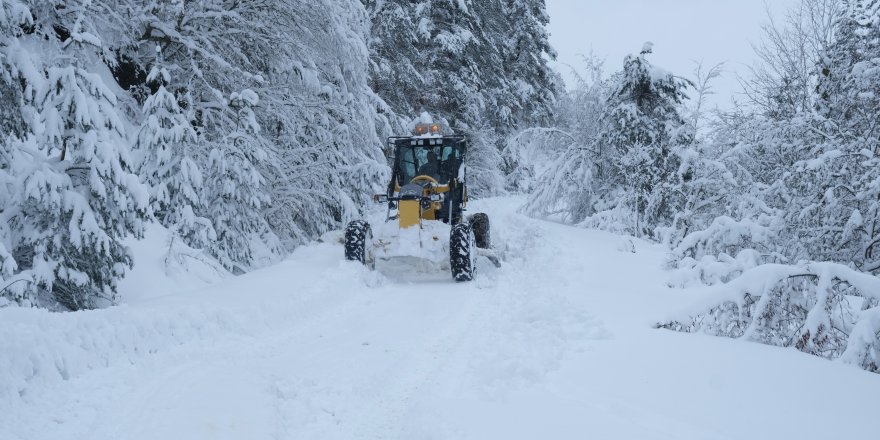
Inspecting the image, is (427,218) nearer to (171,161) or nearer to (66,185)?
(171,161)

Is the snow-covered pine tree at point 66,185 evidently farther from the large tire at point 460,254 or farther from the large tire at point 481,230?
the large tire at point 481,230

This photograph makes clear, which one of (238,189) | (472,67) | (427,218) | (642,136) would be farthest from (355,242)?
(472,67)

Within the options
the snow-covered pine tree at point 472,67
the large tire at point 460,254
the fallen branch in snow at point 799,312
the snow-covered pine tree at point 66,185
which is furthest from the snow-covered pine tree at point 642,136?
the snow-covered pine tree at point 66,185

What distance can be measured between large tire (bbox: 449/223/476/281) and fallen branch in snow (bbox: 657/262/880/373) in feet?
12.6

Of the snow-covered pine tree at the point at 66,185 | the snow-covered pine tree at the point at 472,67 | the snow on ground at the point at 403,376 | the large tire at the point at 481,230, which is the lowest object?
the snow on ground at the point at 403,376

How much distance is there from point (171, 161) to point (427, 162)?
14.8ft

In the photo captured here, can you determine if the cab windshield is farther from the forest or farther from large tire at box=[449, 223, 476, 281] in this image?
large tire at box=[449, 223, 476, 281]

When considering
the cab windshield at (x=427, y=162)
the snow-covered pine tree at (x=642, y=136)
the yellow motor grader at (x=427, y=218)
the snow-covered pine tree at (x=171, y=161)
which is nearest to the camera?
the snow-covered pine tree at (x=171, y=161)

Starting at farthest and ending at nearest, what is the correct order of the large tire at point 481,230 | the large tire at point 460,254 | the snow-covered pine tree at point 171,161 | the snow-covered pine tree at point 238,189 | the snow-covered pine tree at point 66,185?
the large tire at point 481,230, the snow-covered pine tree at point 238,189, the large tire at point 460,254, the snow-covered pine tree at point 171,161, the snow-covered pine tree at point 66,185

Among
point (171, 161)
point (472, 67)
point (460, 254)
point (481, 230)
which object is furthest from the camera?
point (472, 67)

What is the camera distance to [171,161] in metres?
7.73

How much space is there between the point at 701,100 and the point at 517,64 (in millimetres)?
10972

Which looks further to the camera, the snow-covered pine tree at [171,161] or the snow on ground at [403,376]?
the snow-covered pine tree at [171,161]

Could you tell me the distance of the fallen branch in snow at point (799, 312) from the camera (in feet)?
11.9
